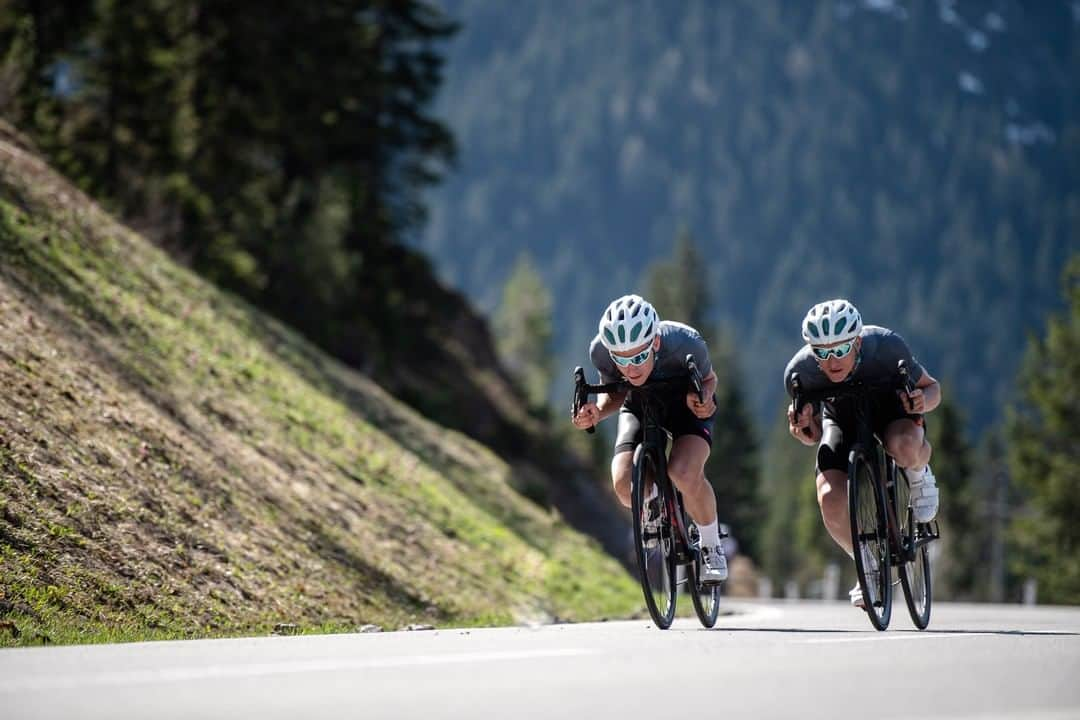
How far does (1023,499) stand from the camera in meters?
108

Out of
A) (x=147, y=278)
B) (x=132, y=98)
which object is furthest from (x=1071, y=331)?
(x=147, y=278)

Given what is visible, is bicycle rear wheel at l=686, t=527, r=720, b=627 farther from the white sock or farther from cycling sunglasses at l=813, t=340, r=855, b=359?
cycling sunglasses at l=813, t=340, r=855, b=359

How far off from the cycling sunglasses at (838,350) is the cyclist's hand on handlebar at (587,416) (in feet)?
5.17

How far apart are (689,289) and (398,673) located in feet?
350

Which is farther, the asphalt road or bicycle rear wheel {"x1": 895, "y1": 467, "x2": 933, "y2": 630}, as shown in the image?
bicycle rear wheel {"x1": 895, "y1": 467, "x2": 933, "y2": 630}

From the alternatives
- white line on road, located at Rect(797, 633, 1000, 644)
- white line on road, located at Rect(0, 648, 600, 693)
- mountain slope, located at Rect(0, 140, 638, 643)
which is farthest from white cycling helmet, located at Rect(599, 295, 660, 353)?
mountain slope, located at Rect(0, 140, 638, 643)

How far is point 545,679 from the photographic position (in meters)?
6.52

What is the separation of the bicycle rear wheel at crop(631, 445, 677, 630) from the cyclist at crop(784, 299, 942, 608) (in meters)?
1.13

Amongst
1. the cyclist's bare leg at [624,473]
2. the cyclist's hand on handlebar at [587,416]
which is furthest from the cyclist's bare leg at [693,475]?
the cyclist's hand on handlebar at [587,416]

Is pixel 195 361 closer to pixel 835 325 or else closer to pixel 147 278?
pixel 147 278

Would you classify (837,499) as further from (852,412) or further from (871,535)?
(852,412)

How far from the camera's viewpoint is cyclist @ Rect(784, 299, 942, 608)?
10297 mm

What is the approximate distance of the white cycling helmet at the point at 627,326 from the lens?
984cm

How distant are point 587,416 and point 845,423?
6.19ft
